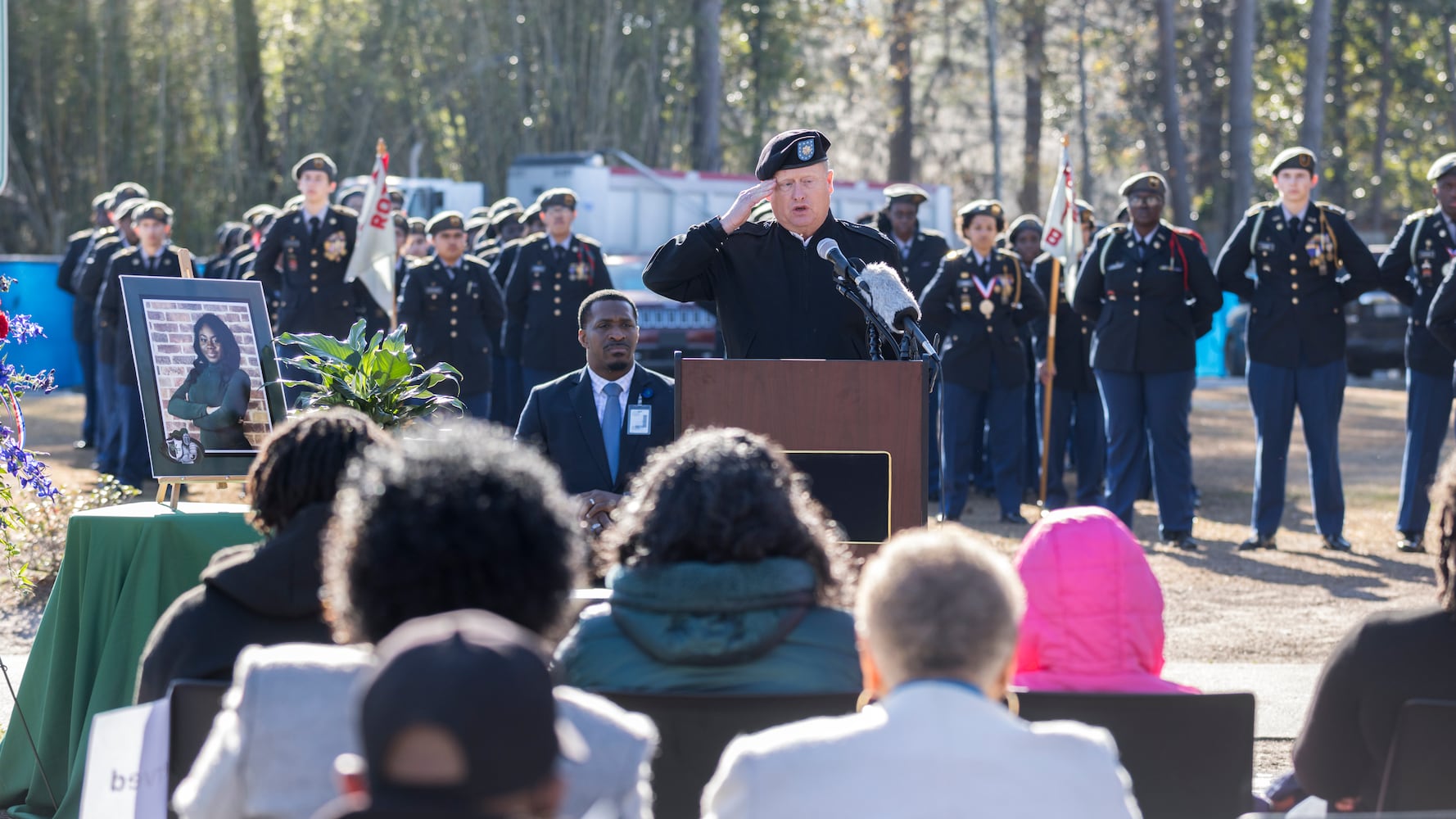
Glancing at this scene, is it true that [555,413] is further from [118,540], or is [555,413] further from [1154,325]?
[1154,325]

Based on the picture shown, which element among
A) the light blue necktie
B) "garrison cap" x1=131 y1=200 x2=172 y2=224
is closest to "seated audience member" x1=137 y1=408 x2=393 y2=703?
the light blue necktie

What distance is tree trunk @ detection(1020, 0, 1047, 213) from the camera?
3750 cm

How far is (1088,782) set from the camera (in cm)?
225

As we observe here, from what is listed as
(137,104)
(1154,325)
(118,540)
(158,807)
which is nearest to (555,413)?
(118,540)

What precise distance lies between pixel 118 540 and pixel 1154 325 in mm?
7047

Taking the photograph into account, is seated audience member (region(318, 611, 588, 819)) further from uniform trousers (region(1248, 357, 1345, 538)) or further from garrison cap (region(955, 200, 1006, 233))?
garrison cap (region(955, 200, 1006, 233))

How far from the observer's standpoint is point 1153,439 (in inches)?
411

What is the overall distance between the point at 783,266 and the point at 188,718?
282cm

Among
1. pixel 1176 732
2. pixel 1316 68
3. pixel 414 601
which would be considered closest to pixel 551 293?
pixel 1176 732

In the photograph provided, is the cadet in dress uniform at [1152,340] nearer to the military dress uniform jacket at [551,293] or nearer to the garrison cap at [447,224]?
the military dress uniform jacket at [551,293]

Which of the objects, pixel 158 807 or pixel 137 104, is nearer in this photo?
pixel 158 807

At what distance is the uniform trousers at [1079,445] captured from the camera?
40.0 ft

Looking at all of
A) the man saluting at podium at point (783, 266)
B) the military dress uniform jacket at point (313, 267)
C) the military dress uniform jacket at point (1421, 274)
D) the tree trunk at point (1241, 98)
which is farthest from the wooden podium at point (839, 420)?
the tree trunk at point (1241, 98)

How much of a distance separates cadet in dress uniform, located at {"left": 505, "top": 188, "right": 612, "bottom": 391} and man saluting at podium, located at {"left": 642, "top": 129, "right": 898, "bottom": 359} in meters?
7.18
